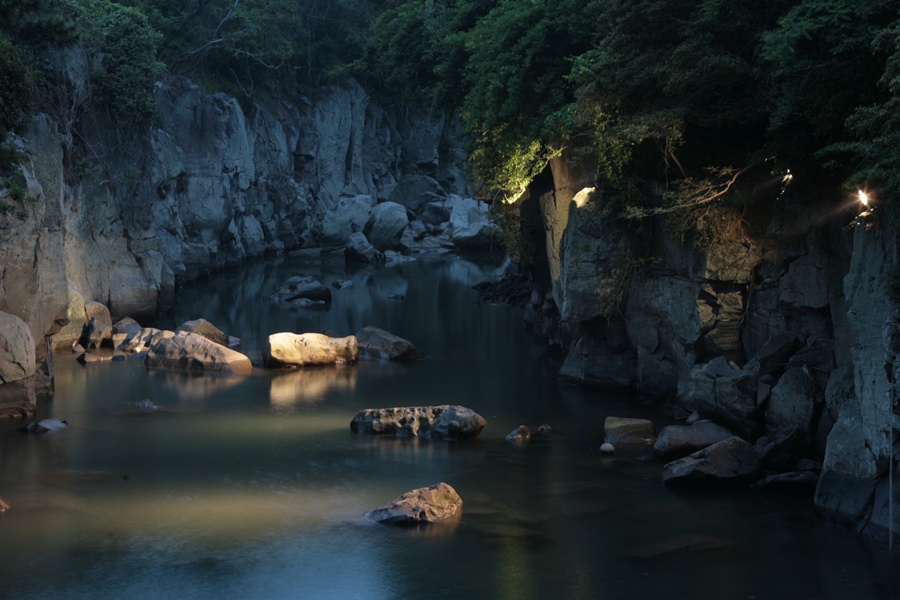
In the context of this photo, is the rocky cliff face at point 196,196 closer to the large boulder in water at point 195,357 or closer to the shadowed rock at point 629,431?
the large boulder in water at point 195,357

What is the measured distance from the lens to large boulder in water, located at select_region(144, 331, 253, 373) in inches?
892

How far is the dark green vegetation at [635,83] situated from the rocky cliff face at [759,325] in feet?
2.79

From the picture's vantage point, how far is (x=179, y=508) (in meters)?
13.8

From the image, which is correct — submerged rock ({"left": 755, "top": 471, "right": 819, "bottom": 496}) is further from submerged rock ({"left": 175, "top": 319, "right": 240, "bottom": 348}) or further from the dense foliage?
submerged rock ({"left": 175, "top": 319, "right": 240, "bottom": 348})

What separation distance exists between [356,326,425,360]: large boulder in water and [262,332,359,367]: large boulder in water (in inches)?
19.0

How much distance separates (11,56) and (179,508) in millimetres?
6882

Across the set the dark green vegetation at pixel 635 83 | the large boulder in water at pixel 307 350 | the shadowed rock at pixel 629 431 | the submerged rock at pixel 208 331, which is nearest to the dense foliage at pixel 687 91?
the dark green vegetation at pixel 635 83

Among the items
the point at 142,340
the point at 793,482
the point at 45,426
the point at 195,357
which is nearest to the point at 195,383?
the point at 195,357

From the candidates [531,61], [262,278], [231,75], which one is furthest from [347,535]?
[231,75]

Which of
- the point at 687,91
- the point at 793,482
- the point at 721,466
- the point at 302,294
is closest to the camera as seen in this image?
the point at 793,482

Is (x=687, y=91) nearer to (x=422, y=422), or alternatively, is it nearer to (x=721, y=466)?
(x=721, y=466)

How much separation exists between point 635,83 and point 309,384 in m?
9.24

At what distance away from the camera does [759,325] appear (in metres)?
17.5

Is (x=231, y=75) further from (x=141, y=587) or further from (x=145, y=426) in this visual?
(x=141, y=587)
